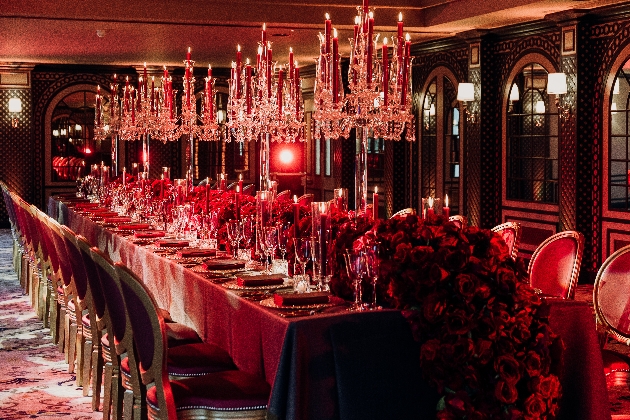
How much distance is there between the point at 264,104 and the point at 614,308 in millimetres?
2601

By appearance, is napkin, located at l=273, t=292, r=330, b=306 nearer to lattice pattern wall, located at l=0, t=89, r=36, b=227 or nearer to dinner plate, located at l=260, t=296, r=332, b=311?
dinner plate, located at l=260, t=296, r=332, b=311

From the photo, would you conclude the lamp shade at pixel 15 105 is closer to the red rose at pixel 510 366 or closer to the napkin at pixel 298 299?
the napkin at pixel 298 299

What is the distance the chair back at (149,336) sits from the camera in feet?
11.2

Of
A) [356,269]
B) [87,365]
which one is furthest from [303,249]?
[87,365]

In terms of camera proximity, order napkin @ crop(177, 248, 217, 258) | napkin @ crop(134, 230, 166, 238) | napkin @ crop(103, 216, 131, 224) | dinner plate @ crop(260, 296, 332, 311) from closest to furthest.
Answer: dinner plate @ crop(260, 296, 332, 311)
napkin @ crop(177, 248, 217, 258)
napkin @ crop(134, 230, 166, 238)
napkin @ crop(103, 216, 131, 224)

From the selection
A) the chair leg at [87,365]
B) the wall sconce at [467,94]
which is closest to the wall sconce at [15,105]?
the wall sconce at [467,94]

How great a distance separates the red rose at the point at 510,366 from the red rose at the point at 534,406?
83 millimetres

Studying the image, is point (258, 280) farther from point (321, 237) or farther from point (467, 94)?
point (467, 94)

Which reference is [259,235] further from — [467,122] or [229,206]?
[467,122]

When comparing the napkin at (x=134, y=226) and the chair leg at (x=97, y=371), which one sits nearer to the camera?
the chair leg at (x=97, y=371)

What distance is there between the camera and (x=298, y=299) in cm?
369

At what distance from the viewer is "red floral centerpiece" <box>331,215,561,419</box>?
3145 mm

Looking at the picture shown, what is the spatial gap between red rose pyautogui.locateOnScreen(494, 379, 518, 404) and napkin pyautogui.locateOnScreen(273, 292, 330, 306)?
0.85 meters

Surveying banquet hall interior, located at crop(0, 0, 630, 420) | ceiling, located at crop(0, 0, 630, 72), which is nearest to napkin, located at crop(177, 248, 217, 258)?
banquet hall interior, located at crop(0, 0, 630, 420)
